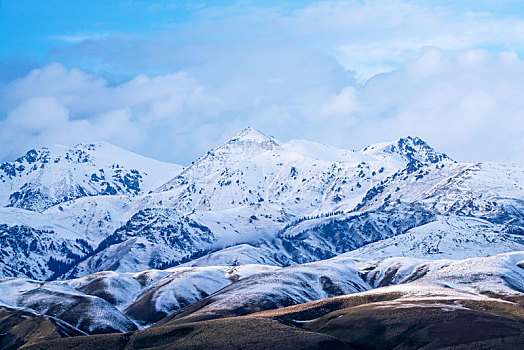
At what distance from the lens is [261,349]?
7446 inches

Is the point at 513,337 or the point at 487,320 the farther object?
the point at 487,320

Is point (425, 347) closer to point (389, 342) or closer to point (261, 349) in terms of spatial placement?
point (389, 342)

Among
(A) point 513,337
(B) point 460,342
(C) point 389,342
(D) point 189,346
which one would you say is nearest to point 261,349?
(D) point 189,346

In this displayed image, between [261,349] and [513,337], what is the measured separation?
184 feet

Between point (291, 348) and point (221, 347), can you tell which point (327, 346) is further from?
point (221, 347)

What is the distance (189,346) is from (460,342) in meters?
62.9

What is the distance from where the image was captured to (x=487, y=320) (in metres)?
198

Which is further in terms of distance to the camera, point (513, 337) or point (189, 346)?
point (189, 346)

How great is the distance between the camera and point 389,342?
653 ft

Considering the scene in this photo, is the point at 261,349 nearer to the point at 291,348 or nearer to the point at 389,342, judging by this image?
the point at 291,348

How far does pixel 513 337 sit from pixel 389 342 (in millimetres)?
30206

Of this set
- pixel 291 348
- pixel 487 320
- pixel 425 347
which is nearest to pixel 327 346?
pixel 291 348

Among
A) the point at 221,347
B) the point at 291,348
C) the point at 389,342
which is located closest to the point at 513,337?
the point at 389,342

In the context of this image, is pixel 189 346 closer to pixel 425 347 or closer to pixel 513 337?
pixel 425 347
